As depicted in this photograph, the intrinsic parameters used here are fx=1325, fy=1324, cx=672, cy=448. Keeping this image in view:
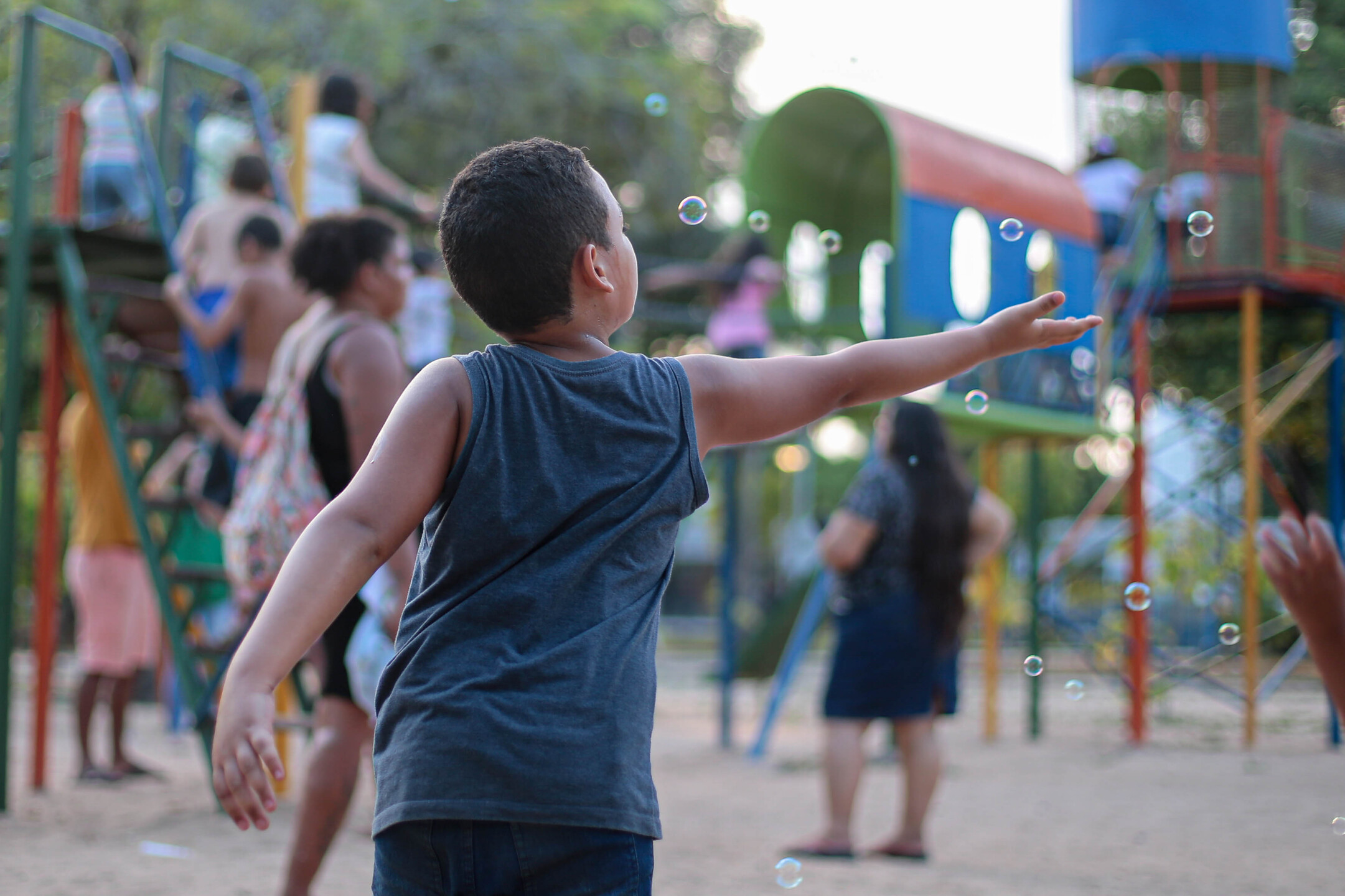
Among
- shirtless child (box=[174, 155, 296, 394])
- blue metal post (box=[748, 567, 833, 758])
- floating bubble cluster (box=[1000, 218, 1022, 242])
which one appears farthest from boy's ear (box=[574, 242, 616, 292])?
blue metal post (box=[748, 567, 833, 758])

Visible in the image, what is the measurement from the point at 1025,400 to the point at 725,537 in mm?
2293

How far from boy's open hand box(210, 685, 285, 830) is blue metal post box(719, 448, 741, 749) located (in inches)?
292

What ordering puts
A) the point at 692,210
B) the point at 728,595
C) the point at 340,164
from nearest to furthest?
the point at 692,210 < the point at 340,164 < the point at 728,595

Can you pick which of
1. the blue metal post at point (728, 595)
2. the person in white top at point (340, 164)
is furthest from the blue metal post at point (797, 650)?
the person in white top at point (340, 164)

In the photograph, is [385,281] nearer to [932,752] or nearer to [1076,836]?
[932,752]

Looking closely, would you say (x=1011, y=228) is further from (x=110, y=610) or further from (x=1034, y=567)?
(x=1034, y=567)

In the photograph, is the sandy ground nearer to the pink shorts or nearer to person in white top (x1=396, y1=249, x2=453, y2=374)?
the pink shorts

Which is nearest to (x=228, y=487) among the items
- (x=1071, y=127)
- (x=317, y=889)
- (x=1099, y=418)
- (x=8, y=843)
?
(x=8, y=843)

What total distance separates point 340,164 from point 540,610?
5.61m

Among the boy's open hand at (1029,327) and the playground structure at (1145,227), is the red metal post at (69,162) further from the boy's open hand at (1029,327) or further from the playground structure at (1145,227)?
the boy's open hand at (1029,327)

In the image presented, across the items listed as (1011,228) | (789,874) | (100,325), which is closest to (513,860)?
(1011,228)

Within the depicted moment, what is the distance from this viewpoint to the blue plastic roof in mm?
8797

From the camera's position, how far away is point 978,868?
519cm

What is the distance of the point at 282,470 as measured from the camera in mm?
3635
